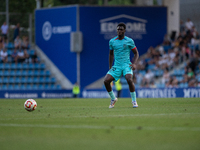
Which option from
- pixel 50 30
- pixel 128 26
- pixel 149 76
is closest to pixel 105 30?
pixel 128 26

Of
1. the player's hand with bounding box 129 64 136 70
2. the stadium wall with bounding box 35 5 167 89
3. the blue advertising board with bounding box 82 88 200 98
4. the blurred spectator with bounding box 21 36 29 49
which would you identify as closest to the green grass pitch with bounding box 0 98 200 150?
the player's hand with bounding box 129 64 136 70

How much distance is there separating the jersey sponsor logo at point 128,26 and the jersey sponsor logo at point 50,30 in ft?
9.71

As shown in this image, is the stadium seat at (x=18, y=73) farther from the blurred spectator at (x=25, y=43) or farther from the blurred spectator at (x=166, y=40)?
the blurred spectator at (x=166, y=40)

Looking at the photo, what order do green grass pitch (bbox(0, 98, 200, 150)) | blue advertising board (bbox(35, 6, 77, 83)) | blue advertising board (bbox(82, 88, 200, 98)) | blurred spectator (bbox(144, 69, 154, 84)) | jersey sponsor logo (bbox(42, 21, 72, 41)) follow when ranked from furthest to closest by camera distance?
jersey sponsor logo (bbox(42, 21, 72, 41))
blue advertising board (bbox(35, 6, 77, 83))
blurred spectator (bbox(144, 69, 154, 84))
blue advertising board (bbox(82, 88, 200, 98))
green grass pitch (bbox(0, 98, 200, 150))

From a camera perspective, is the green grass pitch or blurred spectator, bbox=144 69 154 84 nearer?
the green grass pitch

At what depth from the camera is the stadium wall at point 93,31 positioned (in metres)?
36.2

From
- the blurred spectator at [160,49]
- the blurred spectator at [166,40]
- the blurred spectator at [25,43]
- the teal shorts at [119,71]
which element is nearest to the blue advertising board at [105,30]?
the blurred spectator at [166,40]

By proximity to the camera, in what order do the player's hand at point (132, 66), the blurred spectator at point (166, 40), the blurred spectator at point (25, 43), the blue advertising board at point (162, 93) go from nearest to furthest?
the player's hand at point (132, 66) < the blue advertising board at point (162, 93) < the blurred spectator at point (166, 40) < the blurred spectator at point (25, 43)

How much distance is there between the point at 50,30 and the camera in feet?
127

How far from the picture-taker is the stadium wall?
36219 millimetres

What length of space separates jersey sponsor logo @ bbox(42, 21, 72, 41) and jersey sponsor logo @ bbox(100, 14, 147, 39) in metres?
2.96

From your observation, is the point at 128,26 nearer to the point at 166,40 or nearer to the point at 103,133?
the point at 166,40

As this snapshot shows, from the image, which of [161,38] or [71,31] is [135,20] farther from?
[71,31]

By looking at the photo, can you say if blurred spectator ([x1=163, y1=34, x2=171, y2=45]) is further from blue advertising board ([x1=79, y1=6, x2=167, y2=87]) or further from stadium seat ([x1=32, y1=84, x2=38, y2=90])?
stadium seat ([x1=32, y1=84, x2=38, y2=90])
